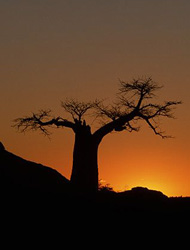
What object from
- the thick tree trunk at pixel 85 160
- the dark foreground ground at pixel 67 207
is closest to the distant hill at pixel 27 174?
the dark foreground ground at pixel 67 207

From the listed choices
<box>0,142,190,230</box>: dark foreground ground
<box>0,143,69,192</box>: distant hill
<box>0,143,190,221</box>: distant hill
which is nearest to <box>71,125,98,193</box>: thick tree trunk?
<box>0,143,69,192</box>: distant hill

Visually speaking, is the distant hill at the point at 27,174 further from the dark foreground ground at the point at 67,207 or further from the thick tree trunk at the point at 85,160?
the thick tree trunk at the point at 85,160

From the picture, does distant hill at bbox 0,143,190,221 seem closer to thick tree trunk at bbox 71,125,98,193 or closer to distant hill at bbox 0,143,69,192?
distant hill at bbox 0,143,69,192

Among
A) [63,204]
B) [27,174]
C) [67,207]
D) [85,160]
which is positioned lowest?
[67,207]

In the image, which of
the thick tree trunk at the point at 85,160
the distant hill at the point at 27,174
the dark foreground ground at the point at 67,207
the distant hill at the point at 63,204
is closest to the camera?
the dark foreground ground at the point at 67,207

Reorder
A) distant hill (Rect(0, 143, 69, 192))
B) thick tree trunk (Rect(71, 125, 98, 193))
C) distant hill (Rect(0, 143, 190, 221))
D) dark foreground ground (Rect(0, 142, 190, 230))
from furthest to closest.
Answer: thick tree trunk (Rect(71, 125, 98, 193)) → distant hill (Rect(0, 143, 69, 192)) → distant hill (Rect(0, 143, 190, 221)) → dark foreground ground (Rect(0, 142, 190, 230))

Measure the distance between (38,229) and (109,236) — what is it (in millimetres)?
1826

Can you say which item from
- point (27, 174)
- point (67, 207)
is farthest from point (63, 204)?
point (27, 174)

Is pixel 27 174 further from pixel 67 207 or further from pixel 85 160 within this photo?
pixel 67 207

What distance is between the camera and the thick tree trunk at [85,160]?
1025 inches

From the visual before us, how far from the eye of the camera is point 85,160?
1034 inches

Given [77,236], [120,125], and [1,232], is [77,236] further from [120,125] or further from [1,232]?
[120,125]

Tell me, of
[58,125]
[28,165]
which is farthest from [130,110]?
[28,165]

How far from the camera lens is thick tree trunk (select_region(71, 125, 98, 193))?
2605 centimetres
